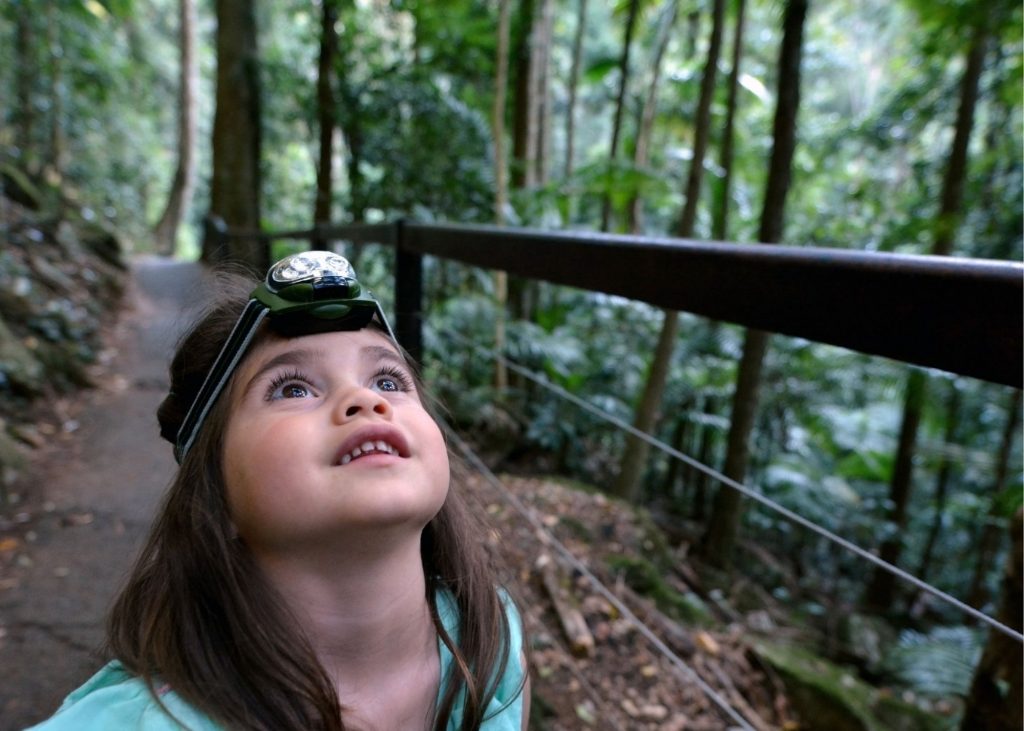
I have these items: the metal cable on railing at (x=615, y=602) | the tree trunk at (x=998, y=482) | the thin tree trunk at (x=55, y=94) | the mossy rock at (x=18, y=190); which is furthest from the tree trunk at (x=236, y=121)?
the tree trunk at (x=998, y=482)

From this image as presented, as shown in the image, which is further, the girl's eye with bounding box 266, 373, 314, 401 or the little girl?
the girl's eye with bounding box 266, 373, 314, 401

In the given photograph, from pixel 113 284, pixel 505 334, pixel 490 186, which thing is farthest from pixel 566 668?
pixel 113 284

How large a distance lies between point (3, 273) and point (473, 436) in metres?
4.00

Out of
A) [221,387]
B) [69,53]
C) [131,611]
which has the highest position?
[69,53]

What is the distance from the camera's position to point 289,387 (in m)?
1.00

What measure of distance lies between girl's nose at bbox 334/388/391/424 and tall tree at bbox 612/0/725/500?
5149mm

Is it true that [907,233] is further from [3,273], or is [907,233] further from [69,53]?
[69,53]

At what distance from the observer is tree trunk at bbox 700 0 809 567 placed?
5.32 m

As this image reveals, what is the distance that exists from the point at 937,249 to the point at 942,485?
3547mm

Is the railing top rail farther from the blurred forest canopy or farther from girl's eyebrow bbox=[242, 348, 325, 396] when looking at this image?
Result: the blurred forest canopy

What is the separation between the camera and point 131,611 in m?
1.01

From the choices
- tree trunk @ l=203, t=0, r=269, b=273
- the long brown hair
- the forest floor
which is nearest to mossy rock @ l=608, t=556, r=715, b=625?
the forest floor

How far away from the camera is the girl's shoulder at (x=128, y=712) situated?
813 millimetres

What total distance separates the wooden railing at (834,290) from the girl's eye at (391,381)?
1.47 ft
